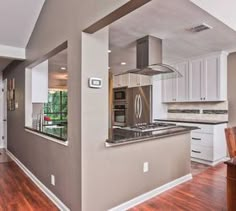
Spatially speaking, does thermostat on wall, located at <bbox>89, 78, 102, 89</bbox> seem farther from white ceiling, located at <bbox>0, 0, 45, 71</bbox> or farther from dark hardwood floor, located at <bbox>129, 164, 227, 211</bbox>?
white ceiling, located at <bbox>0, 0, 45, 71</bbox>

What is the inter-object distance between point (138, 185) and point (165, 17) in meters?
2.12

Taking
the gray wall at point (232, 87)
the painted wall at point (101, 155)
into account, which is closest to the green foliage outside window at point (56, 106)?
the gray wall at point (232, 87)

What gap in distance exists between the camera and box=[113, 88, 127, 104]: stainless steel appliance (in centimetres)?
584

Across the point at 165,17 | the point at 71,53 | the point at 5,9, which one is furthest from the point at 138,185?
the point at 5,9

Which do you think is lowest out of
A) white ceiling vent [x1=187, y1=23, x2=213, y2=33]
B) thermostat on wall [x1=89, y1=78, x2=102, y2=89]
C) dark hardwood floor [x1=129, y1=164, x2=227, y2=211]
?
dark hardwood floor [x1=129, y1=164, x2=227, y2=211]

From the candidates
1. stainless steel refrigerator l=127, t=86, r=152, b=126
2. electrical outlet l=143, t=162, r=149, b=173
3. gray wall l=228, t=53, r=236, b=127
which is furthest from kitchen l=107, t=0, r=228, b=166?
electrical outlet l=143, t=162, r=149, b=173

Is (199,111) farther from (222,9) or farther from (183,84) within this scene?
(222,9)

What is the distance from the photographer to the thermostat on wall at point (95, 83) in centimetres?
214

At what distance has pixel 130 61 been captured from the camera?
501cm

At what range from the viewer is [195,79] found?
475cm

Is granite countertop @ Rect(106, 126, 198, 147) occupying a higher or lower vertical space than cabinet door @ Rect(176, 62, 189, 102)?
lower

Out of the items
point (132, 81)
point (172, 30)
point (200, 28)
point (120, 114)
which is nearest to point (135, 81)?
point (132, 81)

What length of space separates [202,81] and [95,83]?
10.6ft

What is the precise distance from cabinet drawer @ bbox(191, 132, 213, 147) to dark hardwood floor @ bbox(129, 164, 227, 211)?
32.3 inches
